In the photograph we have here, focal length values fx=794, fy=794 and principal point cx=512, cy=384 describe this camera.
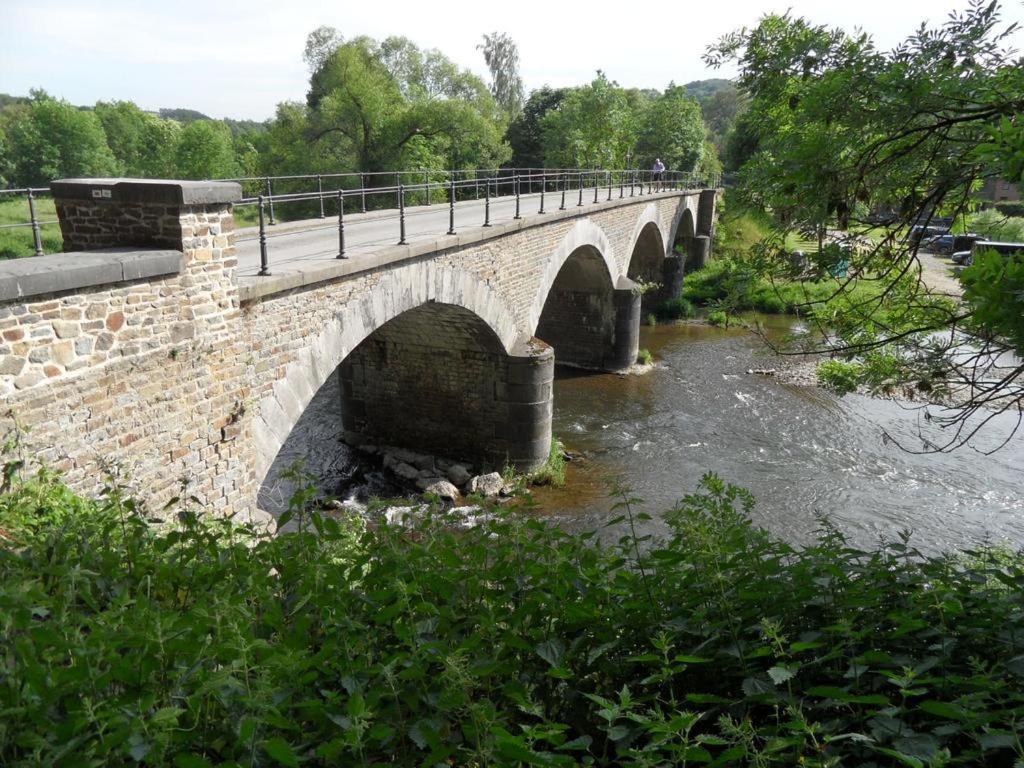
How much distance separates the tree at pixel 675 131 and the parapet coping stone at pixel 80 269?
130 feet

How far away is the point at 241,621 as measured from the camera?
2430mm

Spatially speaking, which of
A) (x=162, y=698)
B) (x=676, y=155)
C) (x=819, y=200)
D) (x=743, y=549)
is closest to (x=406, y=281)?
(x=819, y=200)

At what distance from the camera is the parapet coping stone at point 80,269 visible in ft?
16.1

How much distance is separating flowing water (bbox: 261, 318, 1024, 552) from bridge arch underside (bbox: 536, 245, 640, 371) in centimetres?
90

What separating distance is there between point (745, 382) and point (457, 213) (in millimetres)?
7901

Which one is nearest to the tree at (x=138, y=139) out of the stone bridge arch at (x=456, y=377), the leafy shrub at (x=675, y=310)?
the leafy shrub at (x=675, y=310)

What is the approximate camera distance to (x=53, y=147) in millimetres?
44156

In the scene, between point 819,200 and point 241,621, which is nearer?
point 241,621

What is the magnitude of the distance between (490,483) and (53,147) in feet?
140

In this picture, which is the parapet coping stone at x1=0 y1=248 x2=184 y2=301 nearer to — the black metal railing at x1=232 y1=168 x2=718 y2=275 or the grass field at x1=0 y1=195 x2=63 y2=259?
the black metal railing at x1=232 y1=168 x2=718 y2=275

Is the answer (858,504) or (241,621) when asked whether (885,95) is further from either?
(858,504)

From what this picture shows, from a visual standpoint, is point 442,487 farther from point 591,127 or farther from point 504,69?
point 504,69

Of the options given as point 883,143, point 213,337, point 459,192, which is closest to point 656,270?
point 459,192

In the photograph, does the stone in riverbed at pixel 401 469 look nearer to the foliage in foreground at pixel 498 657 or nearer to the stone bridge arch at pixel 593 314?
the stone bridge arch at pixel 593 314
